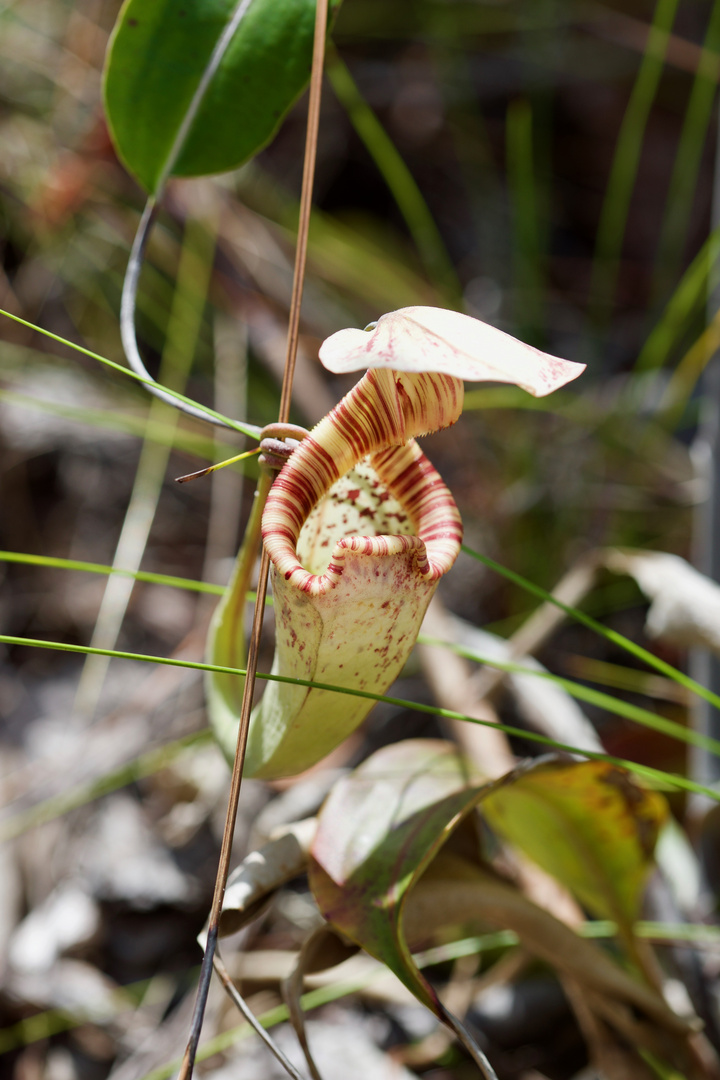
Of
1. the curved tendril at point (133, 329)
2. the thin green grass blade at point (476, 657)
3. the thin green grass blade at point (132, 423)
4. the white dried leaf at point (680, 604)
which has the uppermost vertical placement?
the curved tendril at point (133, 329)

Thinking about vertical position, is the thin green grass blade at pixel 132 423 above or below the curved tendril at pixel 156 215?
below

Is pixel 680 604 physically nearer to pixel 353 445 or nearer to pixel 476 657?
pixel 476 657

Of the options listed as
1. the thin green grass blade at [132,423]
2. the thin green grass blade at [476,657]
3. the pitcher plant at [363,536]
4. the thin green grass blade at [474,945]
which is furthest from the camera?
the thin green grass blade at [132,423]

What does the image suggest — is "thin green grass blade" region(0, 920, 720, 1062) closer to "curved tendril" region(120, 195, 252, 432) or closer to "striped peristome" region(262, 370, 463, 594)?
"striped peristome" region(262, 370, 463, 594)

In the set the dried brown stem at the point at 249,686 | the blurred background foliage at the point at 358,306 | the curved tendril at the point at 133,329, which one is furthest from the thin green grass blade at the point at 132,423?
the dried brown stem at the point at 249,686

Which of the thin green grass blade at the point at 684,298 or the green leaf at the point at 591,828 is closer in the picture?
the green leaf at the point at 591,828

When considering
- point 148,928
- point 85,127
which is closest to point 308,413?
point 85,127

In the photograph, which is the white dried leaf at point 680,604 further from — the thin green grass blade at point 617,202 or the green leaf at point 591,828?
Result: the thin green grass blade at point 617,202

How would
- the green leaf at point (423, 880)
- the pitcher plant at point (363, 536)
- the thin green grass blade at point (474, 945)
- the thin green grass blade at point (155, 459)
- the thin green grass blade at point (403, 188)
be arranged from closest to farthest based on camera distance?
the pitcher plant at point (363, 536) < the green leaf at point (423, 880) < the thin green grass blade at point (474, 945) < the thin green grass blade at point (155, 459) < the thin green grass blade at point (403, 188)
